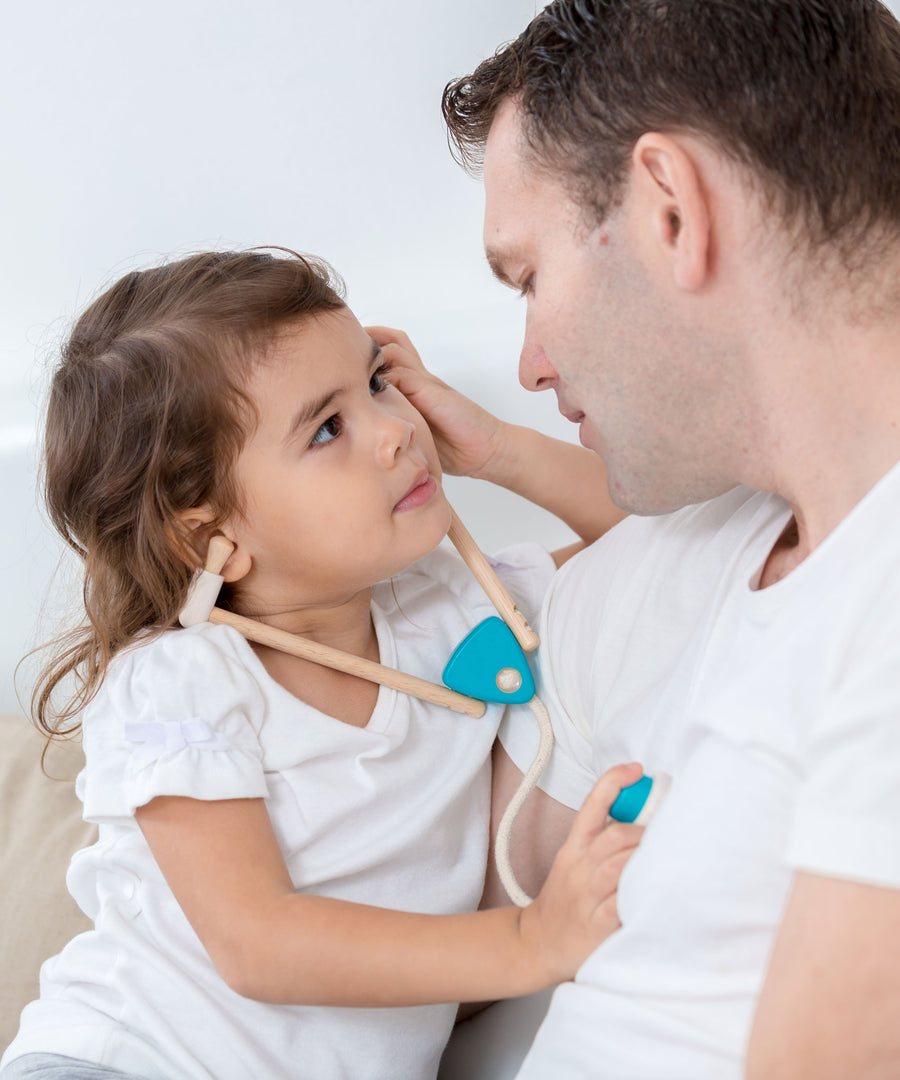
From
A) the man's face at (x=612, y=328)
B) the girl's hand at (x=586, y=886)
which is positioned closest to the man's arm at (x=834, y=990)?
the girl's hand at (x=586, y=886)

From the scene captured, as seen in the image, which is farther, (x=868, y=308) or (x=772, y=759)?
(x=868, y=308)

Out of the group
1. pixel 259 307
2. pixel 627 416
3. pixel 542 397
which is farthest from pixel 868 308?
pixel 542 397

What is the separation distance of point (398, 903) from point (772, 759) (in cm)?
53

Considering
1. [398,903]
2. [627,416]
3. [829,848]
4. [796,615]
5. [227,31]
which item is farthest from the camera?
[227,31]

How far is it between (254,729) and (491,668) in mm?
256

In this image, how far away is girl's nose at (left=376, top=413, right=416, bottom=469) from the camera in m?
1.14

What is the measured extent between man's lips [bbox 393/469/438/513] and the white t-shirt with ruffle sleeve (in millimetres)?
205

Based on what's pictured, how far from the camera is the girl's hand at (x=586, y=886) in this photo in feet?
2.81

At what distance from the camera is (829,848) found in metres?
0.63

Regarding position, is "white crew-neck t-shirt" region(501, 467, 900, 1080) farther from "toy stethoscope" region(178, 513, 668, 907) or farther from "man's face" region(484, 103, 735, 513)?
"toy stethoscope" region(178, 513, 668, 907)

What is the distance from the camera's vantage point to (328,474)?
1135 millimetres

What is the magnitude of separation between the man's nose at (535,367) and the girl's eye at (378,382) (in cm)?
19

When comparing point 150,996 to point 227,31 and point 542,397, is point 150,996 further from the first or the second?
point 227,31

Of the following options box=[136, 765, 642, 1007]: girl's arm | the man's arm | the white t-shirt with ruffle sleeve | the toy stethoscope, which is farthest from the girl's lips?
the man's arm
